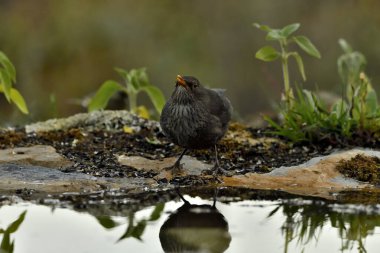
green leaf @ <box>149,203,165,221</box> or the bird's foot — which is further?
the bird's foot

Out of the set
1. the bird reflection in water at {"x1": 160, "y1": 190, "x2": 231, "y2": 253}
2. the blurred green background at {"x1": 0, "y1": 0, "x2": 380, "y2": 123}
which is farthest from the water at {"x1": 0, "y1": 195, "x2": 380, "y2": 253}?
the blurred green background at {"x1": 0, "y1": 0, "x2": 380, "y2": 123}

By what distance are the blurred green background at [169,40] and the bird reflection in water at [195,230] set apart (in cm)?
703

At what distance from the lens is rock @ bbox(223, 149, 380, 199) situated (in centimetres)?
492

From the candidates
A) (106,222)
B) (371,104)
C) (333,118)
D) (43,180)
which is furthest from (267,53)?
(106,222)

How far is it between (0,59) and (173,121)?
1313 mm

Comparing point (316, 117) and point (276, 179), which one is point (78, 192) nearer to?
point (276, 179)

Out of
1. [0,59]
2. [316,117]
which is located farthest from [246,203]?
[0,59]

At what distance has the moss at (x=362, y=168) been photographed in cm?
520

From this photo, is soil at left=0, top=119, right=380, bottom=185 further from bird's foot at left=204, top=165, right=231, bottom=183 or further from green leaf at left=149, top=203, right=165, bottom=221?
green leaf at left=149, top=203, right=165, bottom=221

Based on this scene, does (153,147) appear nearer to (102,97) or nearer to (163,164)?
(163,164)

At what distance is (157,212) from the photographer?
4230 mm

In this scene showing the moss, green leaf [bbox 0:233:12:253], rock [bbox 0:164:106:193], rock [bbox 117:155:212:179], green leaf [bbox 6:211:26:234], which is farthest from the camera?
rock [bbox 117:155:212:179]

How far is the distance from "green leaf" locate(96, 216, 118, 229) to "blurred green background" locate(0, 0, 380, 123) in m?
7.21

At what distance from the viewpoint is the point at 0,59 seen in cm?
571
